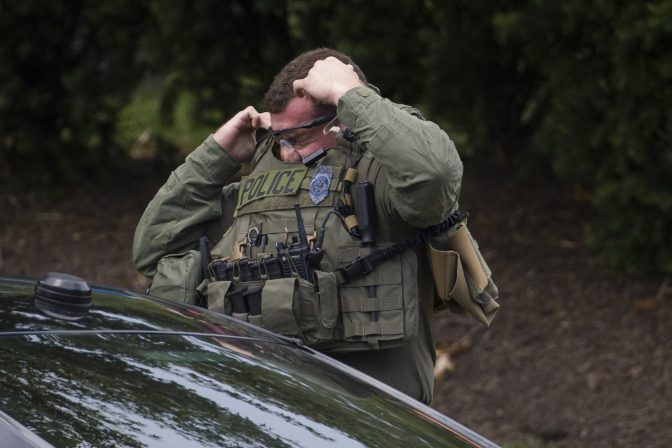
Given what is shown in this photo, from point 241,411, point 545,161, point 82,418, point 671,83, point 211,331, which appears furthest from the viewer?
point 545,161

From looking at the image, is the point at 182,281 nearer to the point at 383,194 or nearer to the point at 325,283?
the point at 325,283

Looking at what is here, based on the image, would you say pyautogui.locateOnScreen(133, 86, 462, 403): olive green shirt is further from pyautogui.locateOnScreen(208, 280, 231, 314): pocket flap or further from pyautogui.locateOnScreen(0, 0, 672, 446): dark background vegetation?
pyautogui.locateOnScreen(0, 0, 672, 446): dark background vegetation

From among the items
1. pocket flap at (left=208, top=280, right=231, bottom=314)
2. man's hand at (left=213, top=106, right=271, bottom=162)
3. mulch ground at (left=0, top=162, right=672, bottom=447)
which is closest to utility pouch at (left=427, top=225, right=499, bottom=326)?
pocket flap at (left=208, top=280, right=231, bottom=314)

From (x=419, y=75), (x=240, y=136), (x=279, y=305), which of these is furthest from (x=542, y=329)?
(x=279, y=305)

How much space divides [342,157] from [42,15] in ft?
16.4

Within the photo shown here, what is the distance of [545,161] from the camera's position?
22.8 feet

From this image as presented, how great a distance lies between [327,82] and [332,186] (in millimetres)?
294

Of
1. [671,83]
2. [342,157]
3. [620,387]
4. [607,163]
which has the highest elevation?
[671,83]

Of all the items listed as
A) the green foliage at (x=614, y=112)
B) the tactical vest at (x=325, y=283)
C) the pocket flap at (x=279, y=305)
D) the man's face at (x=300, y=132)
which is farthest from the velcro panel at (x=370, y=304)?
the green foliage at (x=614, y=112)

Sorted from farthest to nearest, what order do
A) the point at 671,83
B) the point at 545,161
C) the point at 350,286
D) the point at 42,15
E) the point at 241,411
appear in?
the point at 42,15 < the point at 545,161 < the point at 671,83 < the point at 350,286 < the point at 241,411

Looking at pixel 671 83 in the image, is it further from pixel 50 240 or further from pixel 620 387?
pixel 50 240

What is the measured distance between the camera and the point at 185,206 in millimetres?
3518

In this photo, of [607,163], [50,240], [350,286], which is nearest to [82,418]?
[350,286]

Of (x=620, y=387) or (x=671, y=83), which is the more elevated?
(x=671, y=83)
